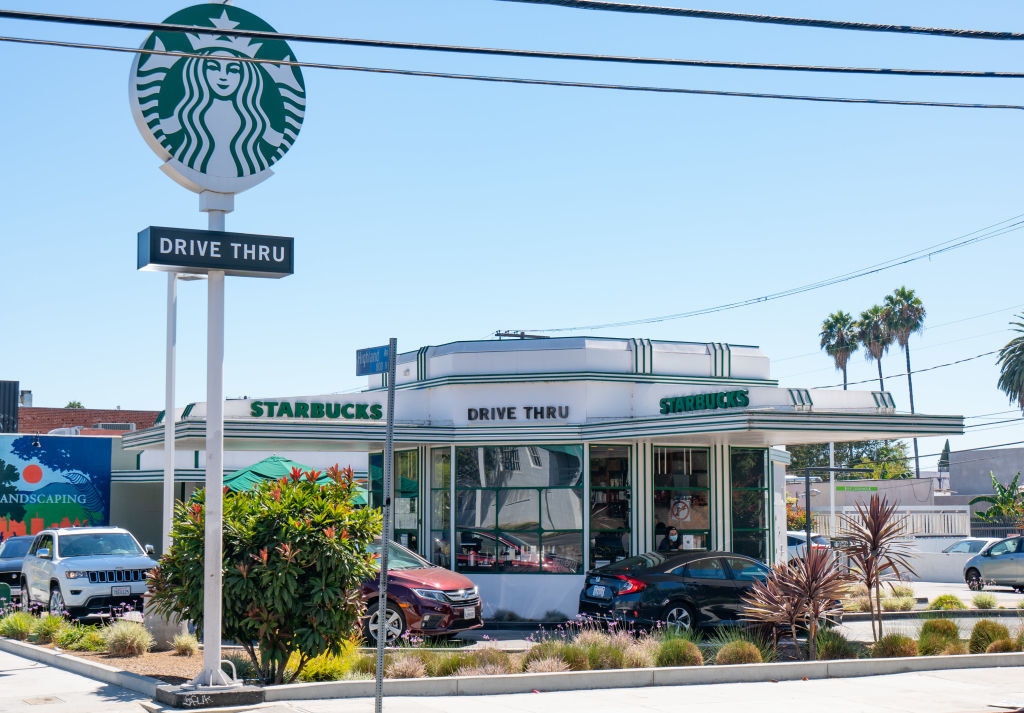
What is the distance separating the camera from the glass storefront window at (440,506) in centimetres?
2208

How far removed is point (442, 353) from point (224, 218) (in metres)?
10.3

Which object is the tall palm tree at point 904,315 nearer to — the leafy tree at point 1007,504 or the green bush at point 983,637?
the leafy tree at point 1007,504

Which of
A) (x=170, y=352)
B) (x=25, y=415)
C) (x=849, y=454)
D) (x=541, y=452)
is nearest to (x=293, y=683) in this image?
(x=170, y=352)

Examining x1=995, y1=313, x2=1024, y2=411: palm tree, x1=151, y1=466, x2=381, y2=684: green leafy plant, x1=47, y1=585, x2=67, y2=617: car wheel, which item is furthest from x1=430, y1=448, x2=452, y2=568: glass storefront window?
x1=995, y1=313, x2=1024, y2=411: palm tree

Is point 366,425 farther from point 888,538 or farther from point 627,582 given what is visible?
point 888,538

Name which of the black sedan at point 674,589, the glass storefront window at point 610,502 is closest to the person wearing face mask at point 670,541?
the glass storefront window at point 610,502

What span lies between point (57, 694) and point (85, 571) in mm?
7422

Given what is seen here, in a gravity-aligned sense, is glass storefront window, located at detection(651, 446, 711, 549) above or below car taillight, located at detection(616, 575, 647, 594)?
above

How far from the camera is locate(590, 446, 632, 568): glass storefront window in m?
21.4

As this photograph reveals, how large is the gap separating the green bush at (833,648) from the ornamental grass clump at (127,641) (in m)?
8.95

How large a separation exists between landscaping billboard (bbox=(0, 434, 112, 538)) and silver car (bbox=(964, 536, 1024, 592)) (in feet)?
86.1

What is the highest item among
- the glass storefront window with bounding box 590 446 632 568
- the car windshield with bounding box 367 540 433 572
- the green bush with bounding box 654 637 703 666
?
the glass storefront window with bounding box 590 446 632 568

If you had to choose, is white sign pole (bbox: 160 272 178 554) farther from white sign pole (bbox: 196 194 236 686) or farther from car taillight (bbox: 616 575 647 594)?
car taillight (bbox: 616 575 647 594)

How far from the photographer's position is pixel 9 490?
112 feet
